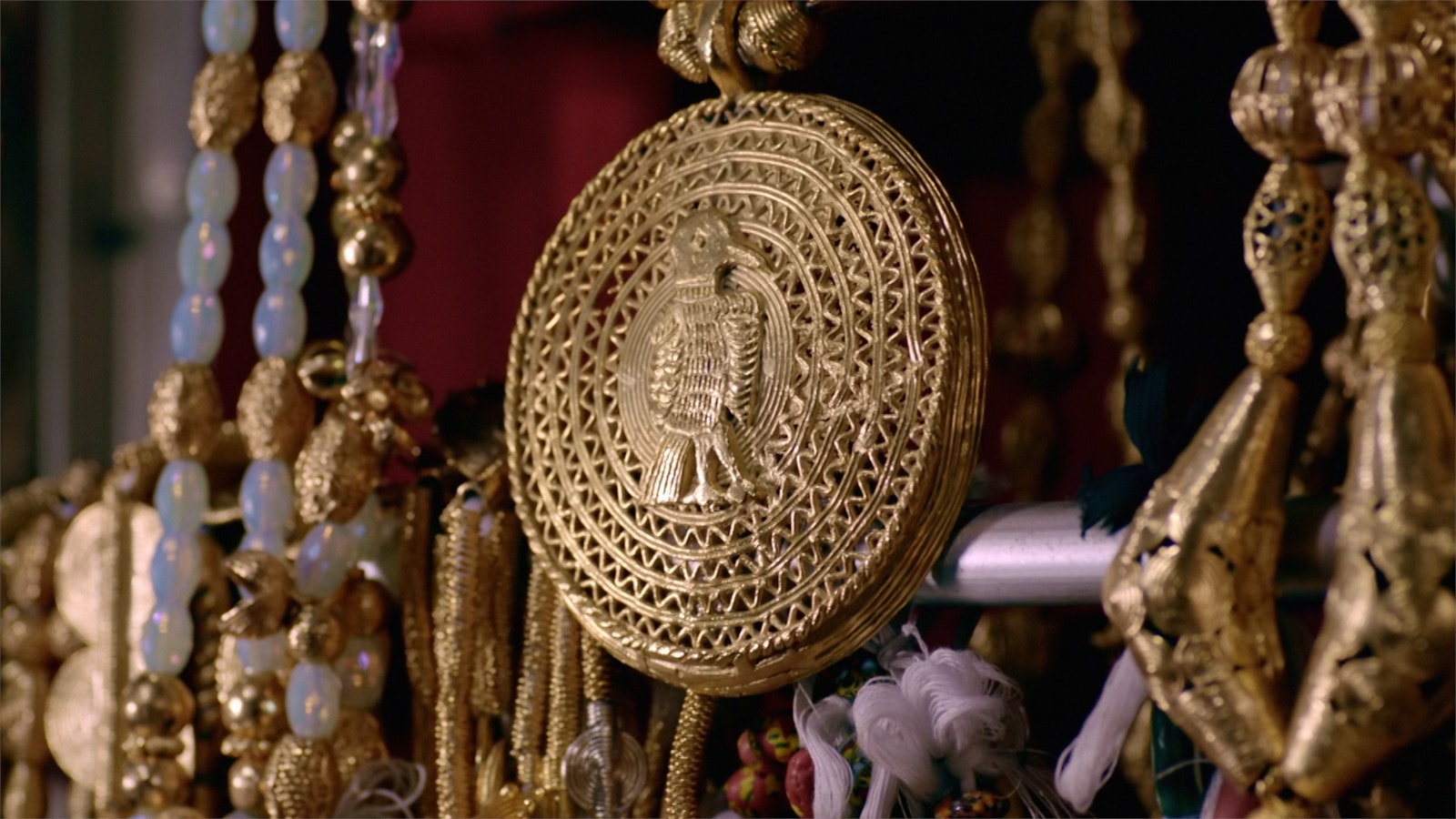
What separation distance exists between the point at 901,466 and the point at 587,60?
1.88 ft

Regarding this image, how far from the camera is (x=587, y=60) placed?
111cm

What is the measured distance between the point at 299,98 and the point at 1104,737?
0.55 metres

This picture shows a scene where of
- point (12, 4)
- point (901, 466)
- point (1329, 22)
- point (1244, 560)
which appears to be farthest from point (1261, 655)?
point (12, 4)

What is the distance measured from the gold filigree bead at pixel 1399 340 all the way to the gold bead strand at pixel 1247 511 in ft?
0.09

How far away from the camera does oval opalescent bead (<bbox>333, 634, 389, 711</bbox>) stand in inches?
32.9

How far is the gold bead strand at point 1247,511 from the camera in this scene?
51cm

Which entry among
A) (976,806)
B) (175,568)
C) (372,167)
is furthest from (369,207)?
(976,806)

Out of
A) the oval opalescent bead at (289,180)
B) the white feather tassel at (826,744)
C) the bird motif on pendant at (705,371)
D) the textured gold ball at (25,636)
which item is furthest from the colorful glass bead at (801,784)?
the textured gold ball at (25,636)

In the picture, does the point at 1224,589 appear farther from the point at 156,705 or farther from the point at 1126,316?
the point at 1126,316

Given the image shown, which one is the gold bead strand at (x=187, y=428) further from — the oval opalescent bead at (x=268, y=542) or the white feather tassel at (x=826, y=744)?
the white feather tassel at (x=826, y=744)

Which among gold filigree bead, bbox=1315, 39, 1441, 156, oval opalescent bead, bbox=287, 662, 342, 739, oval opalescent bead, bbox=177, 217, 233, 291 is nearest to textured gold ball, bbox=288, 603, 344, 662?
oval opalescent bead, bbox=287, 662, 342, 739

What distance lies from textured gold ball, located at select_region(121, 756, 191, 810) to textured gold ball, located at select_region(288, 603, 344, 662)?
12cm

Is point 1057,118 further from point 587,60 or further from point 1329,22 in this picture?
point 587,60

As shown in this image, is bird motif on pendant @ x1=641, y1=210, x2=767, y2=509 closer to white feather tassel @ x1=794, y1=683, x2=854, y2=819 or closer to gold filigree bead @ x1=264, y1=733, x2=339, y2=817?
white feather tassel @ x1=794, y1=683, x2=854, y2=819
